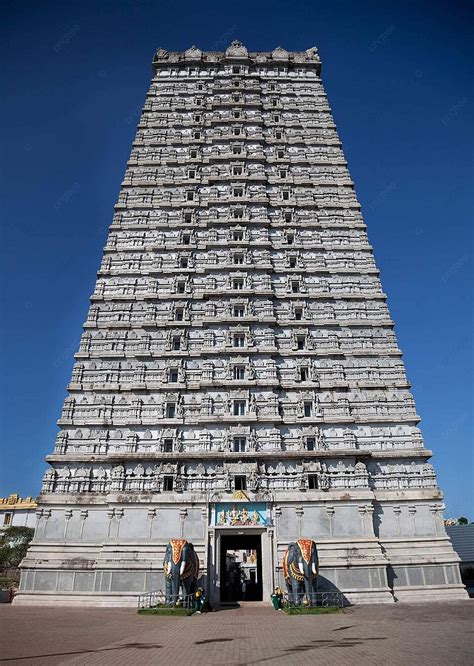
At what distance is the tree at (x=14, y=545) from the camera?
6756cm

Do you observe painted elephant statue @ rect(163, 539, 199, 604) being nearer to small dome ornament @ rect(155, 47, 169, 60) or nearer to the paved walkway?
the paved walkway

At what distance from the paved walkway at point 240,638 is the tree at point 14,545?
50954 millimetres

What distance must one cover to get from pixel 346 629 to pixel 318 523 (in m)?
11.6

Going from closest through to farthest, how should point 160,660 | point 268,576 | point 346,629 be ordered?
point 160,660 → point 346,629 → point 268,576

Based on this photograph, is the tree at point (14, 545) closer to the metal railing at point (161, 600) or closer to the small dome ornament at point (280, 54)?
the metal railing at point (161, 600)

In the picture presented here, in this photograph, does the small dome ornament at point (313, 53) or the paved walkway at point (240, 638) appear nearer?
the paved walkway at point (240, 638)

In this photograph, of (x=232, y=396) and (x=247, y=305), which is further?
(x=247, y=305)

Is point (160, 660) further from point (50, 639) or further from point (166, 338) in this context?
point (166, 338)

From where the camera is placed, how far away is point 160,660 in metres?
12.5

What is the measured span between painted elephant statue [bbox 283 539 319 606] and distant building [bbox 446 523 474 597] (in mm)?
19439

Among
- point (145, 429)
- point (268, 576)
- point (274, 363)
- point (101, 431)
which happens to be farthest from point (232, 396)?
point (268, 576)

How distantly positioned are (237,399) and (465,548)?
85.3ft

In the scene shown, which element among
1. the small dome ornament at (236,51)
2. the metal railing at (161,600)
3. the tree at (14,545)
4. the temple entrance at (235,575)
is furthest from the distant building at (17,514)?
the small dome ornament at (236,51)

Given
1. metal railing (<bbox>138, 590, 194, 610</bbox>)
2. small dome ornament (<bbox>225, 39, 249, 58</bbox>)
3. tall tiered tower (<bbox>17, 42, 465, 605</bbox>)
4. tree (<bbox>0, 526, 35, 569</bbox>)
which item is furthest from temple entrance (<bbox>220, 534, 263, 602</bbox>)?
small dome ornament (<bbox>225, 39, 249, 58</bbox>)
